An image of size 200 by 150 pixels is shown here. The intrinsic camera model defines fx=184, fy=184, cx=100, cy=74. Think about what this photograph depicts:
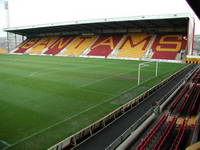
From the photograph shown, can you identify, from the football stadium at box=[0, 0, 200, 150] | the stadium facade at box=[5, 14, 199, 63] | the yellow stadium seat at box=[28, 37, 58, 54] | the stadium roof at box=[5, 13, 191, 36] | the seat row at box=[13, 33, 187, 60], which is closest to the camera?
the football stadium at box=[0, 0, 200, 150]

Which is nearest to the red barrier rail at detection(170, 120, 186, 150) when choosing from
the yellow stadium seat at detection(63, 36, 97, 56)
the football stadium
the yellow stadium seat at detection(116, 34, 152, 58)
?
the football stadium

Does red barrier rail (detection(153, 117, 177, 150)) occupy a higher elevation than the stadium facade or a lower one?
lower

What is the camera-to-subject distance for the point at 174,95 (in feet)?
32.9

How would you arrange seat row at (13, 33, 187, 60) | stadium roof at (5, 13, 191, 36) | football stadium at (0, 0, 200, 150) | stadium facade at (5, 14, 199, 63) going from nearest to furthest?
football stadium at (0, 0, 200, 150) → stadium roof at (5, 13, 191, 36) → stadium facade at (5, 14, 199, 63) → seat row at (13, 33, 187, 60)

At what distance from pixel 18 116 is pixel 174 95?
7801mm

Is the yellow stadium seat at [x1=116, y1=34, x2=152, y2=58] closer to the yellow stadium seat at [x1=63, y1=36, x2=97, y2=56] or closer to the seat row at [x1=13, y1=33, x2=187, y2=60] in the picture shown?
the seat row at [x1=13, y1=33, x2=187, y2=60]

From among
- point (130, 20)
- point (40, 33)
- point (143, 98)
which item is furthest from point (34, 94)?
point (40, 33)

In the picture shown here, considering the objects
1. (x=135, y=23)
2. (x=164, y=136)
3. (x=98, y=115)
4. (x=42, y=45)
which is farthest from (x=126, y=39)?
(x=164, y=136)

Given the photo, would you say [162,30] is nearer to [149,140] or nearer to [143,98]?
[143,98]

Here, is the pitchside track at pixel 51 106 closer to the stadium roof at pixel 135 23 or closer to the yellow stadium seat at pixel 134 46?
the stadium roof at pixel 135 23

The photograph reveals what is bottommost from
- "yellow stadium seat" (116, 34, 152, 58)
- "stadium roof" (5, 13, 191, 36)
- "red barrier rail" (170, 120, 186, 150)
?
"red barrier rail" (170, 120, 186, 150)

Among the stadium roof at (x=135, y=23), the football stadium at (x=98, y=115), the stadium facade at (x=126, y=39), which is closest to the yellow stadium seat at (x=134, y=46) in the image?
the stadium facade at (x=126, y=39)

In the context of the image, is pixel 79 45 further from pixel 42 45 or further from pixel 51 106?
pixel 51 106

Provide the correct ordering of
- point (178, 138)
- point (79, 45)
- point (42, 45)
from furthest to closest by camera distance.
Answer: point (42, 45) → point (79, 45) → point (178, 138)
